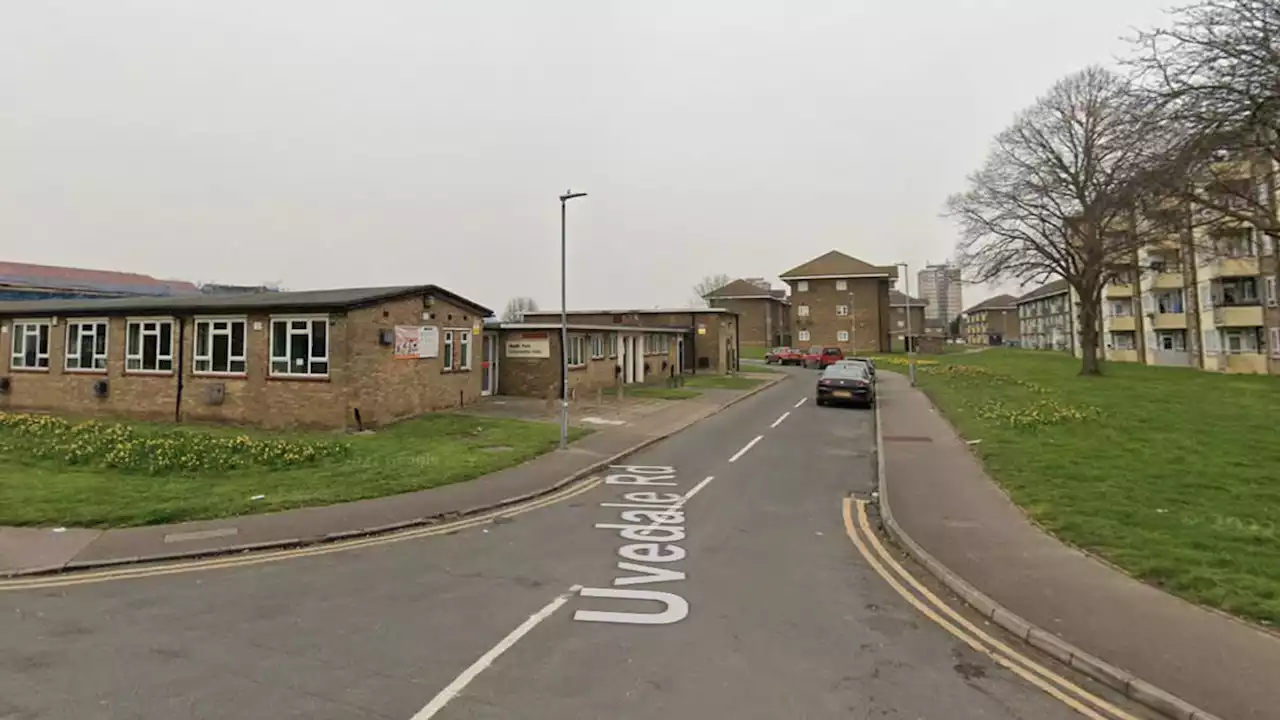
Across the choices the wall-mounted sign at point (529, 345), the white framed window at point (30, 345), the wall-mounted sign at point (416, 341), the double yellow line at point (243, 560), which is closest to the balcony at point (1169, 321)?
the wall-mounted sign at point (529, 345)

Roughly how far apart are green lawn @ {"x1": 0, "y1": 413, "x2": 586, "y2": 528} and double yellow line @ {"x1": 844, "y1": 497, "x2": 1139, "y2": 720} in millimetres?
7163

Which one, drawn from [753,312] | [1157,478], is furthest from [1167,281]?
[1157,478]

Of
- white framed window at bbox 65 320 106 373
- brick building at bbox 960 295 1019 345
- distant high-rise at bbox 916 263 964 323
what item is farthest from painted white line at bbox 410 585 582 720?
distant high-rise at bbox 916 263 964 323

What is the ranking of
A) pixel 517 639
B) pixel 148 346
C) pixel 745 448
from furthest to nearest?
pixel 148 346
pixel 745 448
pixel 517 639

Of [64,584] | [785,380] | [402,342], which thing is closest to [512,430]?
[402,342]

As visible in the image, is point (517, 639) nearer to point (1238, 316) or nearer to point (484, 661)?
point (484, 661)

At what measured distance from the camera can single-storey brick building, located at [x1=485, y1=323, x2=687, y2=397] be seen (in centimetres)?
2544

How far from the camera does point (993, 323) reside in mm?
137000

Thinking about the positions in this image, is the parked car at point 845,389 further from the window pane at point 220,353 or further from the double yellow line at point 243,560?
the window pane at point 220,353

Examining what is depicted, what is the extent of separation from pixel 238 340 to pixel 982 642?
19.3 meters

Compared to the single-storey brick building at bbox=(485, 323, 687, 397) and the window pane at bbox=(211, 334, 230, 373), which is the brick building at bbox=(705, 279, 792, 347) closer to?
the single-storey brick building at bbox=(485, 323, 687, 397)

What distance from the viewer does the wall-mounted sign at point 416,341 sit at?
18766 mm

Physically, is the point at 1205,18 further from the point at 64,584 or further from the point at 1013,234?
the point at 1013,234

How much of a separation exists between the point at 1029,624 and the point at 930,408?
1841 centimetres
